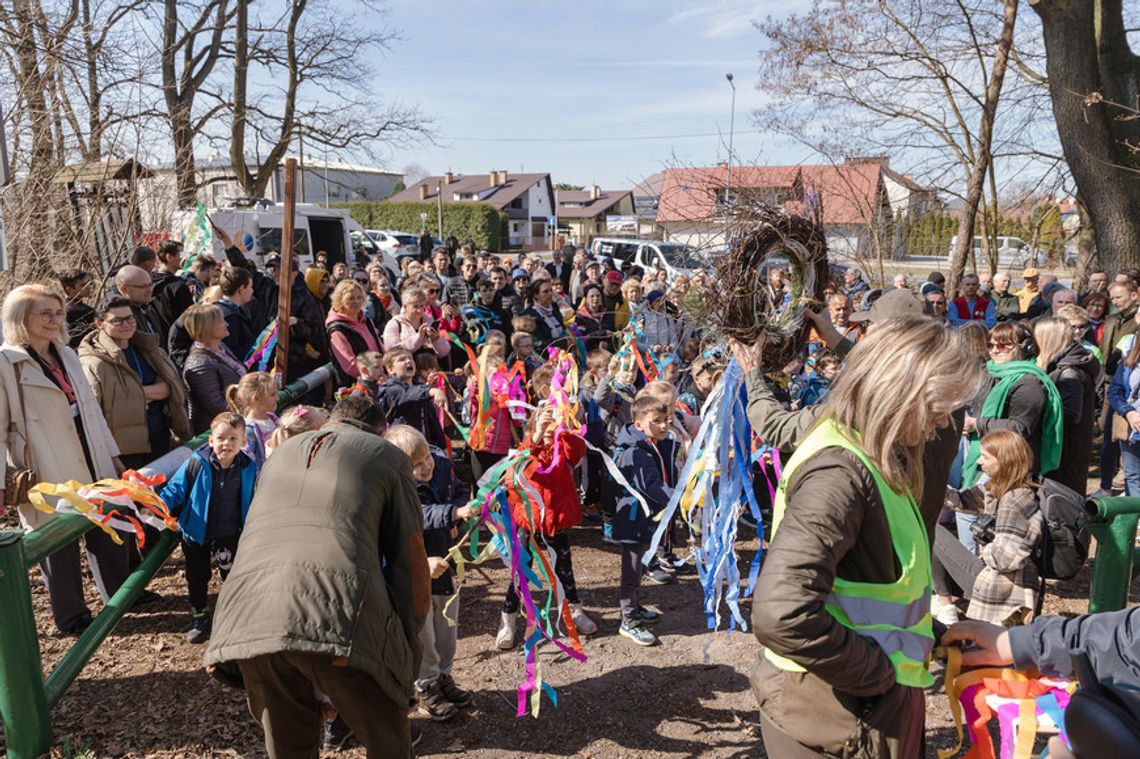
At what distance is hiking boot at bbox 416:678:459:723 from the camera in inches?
151

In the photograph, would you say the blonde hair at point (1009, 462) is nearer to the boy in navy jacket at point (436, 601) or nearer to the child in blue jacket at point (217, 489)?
the boy in navy jacket at point (436, 601)

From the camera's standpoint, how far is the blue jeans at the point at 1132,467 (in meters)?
6.29

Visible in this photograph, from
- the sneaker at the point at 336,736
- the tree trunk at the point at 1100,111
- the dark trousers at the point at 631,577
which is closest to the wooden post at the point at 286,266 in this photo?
the sneaker at the point at 336,736

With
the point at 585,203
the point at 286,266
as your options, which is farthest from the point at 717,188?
the point at 585,203

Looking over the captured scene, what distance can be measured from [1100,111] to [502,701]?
12.5 metres

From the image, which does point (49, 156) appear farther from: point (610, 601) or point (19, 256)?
point (610, 601)

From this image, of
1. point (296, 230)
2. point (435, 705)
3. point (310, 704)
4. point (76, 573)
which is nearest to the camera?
point (310, 704)

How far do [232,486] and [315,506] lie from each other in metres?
2.11

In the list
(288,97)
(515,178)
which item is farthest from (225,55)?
(515,178)

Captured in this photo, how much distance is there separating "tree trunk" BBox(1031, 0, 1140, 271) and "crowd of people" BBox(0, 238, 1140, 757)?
3.98m

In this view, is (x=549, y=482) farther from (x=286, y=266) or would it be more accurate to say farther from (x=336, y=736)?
(x=286, y=266)

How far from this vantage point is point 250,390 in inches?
179

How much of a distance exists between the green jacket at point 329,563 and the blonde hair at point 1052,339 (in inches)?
201

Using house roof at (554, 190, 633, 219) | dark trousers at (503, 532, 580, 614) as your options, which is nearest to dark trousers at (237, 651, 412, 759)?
dark trousers at (503, 532, 580, 614)
